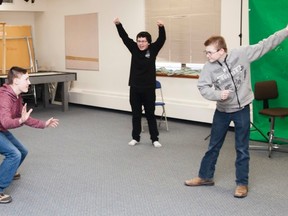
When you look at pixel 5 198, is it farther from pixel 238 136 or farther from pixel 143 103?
pixel 143 103

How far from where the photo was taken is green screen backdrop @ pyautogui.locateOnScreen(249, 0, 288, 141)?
5.14 meters

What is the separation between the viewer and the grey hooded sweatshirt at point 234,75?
3473 mm

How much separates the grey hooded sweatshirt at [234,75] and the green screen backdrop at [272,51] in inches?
68.8

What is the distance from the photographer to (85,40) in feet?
29.3

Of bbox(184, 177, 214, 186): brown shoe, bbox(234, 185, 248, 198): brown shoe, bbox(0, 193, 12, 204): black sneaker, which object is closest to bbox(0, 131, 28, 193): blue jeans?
bbox(0, 193, 12, 204): black sneaker

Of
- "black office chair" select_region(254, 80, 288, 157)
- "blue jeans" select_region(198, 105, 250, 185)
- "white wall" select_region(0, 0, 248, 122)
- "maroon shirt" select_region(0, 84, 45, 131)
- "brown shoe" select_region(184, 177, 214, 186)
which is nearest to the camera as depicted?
"maroon shirt" select_region(0, 84, 45, 131)

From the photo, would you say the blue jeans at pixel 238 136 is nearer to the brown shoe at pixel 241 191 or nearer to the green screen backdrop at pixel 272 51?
the brown shoe at pixel 241 191

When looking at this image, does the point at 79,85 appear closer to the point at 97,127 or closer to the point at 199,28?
the point at 97,127

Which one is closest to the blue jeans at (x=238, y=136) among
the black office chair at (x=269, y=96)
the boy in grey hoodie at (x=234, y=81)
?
the boy in grey hoodie at (x=234, y=81)

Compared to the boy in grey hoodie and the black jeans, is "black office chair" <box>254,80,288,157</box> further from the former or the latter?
the boy in grey hoodie

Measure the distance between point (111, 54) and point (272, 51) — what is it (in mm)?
3919

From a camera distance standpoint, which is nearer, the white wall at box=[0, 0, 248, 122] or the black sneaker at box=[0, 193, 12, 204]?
the black sneaker at box=[0, 193, 12, 204]

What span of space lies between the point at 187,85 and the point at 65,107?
9.43ft

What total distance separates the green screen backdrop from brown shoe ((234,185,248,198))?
2.03m
